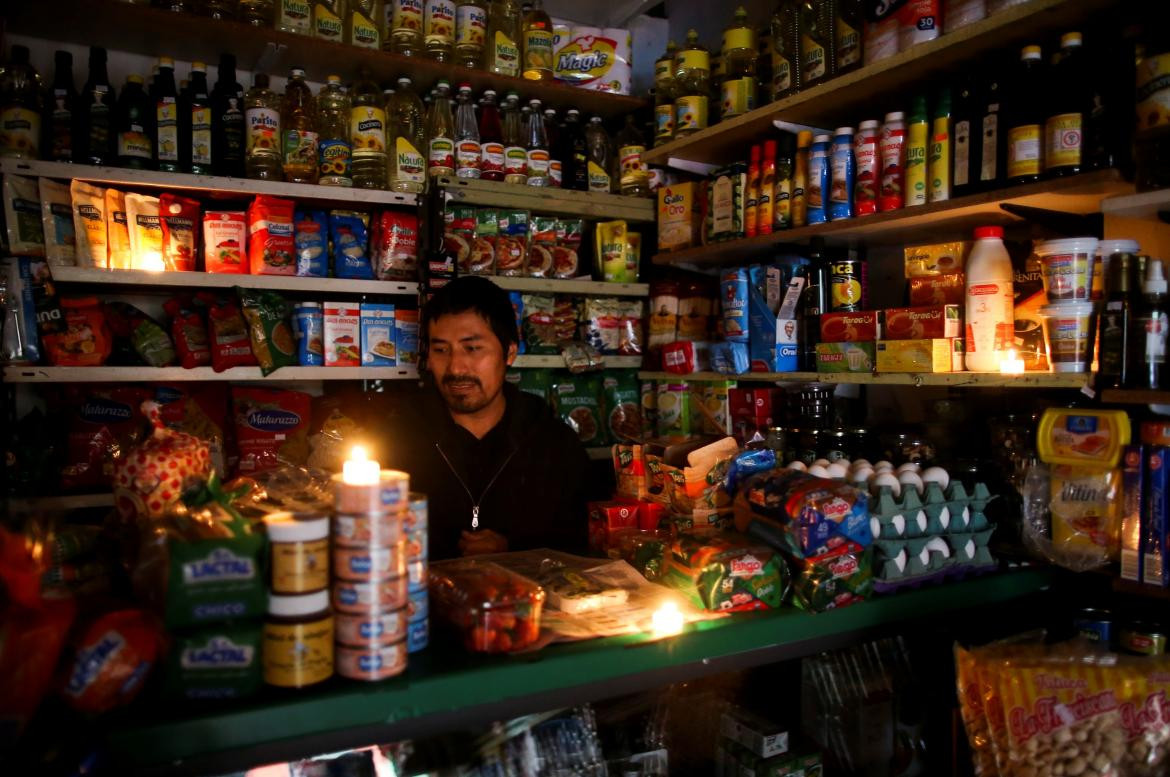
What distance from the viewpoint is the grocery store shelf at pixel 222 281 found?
8.07 feet

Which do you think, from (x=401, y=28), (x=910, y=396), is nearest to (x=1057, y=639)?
(x=910, y=396)

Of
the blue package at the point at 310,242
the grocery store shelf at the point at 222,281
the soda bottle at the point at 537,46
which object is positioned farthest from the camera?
the soda bottle at the point at 537,46

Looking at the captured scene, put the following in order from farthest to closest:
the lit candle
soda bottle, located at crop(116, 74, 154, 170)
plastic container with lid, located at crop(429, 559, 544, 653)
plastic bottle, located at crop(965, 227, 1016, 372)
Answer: soda bottle, located at crop(116, 74, 154, 170) < plastic bottle, located at crop(965, 227, 1016, 372) < plastic container with lid, located at crop(429, 559, 544, 653) < the lit candle

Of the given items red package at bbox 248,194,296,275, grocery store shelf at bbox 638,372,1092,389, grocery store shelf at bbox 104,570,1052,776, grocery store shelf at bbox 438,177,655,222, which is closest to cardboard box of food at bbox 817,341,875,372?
grocery store shelf at bbox 638,372,1092,389

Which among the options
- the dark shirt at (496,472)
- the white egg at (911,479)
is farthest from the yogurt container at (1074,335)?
the dark shirt at (496,472)

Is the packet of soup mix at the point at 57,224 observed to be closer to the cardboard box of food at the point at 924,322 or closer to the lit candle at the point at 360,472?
the lit candle at the point at 360,472

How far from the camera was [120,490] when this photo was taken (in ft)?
4.72

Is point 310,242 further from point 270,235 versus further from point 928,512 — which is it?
point 928,512

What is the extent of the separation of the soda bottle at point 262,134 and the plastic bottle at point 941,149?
2.24 meters

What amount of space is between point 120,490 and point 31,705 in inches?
17.4

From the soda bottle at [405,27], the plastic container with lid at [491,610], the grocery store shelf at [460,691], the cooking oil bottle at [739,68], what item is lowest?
the grocery store shelf at [460,691]

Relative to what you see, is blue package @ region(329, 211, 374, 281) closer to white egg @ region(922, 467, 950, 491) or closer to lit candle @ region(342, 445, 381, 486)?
lit candle @ region(342, 445, 381, 486)

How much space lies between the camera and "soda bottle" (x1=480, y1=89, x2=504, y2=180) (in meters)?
3.12

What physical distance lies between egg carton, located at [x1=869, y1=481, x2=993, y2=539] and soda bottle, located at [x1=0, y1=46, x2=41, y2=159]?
2.76 metres
